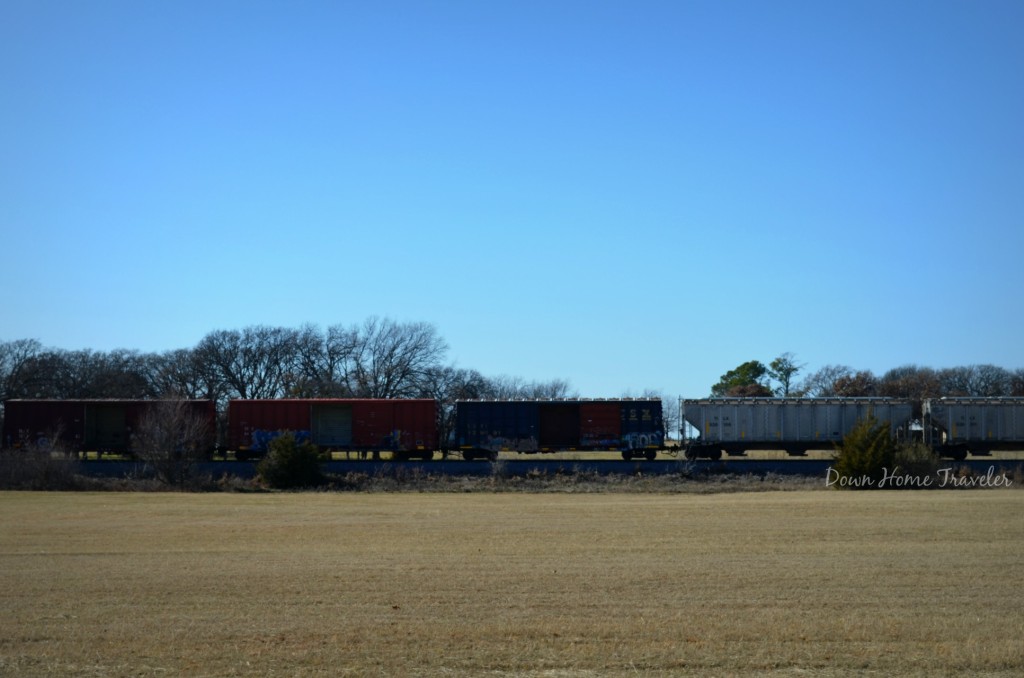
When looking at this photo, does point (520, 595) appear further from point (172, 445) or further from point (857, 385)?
point (857, 385)

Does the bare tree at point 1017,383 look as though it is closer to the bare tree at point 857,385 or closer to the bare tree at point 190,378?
the bare tree at point 857,385

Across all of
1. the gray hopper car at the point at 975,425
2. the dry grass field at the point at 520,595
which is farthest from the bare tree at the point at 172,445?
the gray hopper car at the point at 975,425

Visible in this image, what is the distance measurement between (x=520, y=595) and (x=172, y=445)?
32425mm

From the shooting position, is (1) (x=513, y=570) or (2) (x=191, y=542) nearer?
(1) (x=513, y=570)

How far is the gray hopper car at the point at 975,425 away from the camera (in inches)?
1951

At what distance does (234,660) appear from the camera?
1129cm

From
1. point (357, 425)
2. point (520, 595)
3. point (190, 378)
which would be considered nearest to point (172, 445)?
point (357, 425)

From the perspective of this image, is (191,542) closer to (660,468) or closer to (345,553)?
(345,553)

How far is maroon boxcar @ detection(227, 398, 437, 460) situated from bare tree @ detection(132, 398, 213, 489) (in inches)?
164

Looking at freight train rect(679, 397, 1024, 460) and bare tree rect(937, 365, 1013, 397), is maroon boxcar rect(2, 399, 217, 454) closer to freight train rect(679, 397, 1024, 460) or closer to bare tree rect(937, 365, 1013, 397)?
freight train rect(679, 397, 1024, 460)

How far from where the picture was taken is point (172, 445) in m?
43.8

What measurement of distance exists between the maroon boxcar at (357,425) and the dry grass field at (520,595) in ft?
66.8

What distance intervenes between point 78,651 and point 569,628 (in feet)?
20.4

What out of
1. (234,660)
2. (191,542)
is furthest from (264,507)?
(234,660)
